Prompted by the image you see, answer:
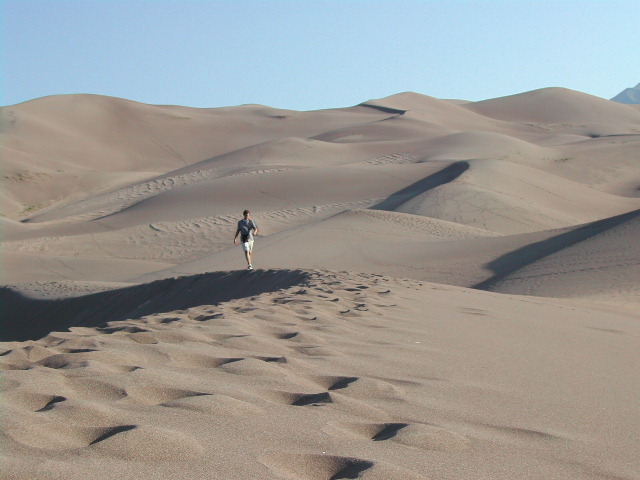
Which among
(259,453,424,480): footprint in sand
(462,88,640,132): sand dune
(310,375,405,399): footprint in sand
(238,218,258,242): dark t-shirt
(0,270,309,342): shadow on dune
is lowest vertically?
(0,270,309,342): shadow on dune

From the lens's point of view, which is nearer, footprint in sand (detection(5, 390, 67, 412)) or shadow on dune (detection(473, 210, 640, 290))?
footprint in sand (detection(5, 390, 67, 412))

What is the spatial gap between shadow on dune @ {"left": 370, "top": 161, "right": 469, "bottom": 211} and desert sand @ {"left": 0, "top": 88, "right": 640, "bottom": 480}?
0.21 metres

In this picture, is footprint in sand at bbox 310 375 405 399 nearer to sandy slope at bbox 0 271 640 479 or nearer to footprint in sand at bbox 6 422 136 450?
sandy slope at bbox 0 271 640 479

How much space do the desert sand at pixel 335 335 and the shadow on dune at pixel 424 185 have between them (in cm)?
21

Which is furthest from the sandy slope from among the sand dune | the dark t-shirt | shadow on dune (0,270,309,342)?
the sand dune

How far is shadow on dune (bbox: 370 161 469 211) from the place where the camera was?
28.8 m

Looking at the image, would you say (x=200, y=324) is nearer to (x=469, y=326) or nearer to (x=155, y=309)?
(x=469, y=326)

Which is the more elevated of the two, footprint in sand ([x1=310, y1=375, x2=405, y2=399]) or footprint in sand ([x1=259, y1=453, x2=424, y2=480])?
footprint in sand ([x1=259, y1=453, x2=424, y2=480])

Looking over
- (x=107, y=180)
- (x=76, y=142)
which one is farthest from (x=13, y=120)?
(x=107, y=180)

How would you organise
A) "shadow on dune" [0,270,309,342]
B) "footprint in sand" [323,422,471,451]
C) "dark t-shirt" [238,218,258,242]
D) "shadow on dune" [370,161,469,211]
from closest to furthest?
"footprint in sand" [323,422,471,451], "shadow on dune" [0,270,309,342], "dark t-shirt" [238,218,258,242], "shadow on dune" [370,161,469,211]

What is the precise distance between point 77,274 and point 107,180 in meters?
33.5

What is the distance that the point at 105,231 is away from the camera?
27875 mm

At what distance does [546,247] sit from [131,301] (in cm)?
882

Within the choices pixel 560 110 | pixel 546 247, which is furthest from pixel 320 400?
pixel 560 110
